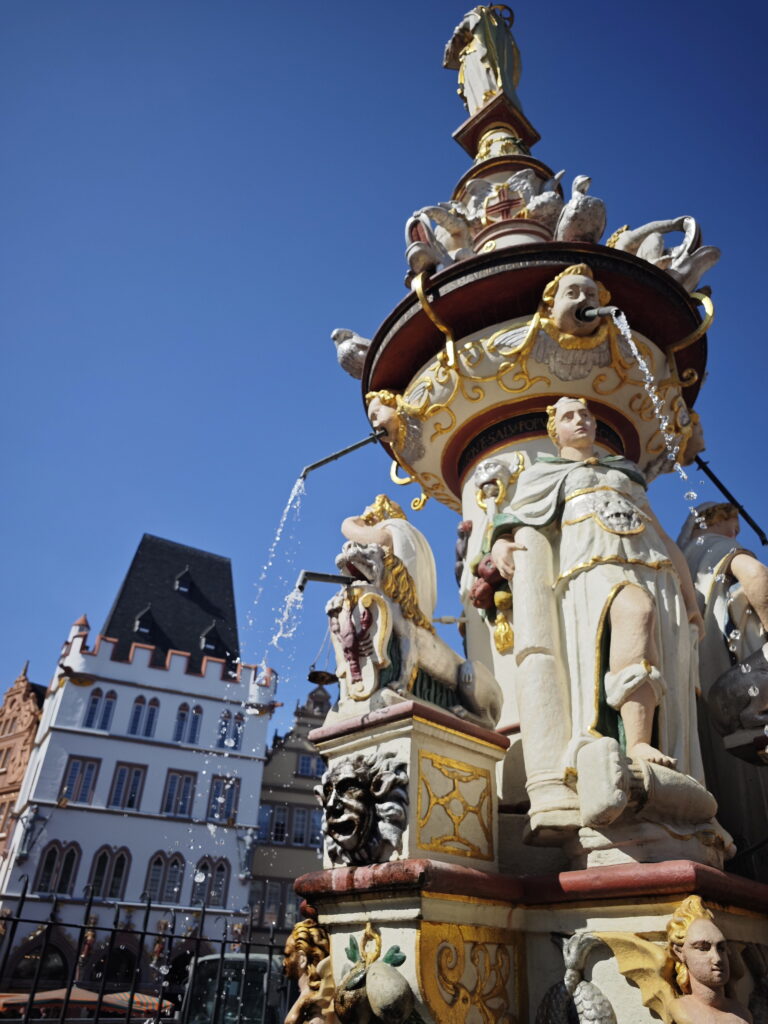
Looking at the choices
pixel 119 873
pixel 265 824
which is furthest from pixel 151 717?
pixel 265 824

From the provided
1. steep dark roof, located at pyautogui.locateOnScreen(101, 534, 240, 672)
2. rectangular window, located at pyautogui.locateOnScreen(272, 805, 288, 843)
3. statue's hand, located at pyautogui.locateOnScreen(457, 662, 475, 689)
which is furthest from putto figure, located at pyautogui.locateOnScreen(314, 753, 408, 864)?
rectangular window, located at pyautogui.locateOnScreen(272, 805, 288, 843)

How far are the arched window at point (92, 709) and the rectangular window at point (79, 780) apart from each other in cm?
166

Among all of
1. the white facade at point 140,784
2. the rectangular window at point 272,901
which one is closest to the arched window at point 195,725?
the white facade at point 140,784

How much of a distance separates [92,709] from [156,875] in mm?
8163

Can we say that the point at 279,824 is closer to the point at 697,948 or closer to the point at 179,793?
the point at 179,793

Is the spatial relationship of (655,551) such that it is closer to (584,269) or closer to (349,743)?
(349,743)

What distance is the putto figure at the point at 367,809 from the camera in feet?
11.1

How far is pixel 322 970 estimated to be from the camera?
3.42m

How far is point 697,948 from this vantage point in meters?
2.84

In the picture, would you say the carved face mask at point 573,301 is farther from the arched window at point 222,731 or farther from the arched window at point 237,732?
the arched window at point 237,732

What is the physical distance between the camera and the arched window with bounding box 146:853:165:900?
32.2 meters

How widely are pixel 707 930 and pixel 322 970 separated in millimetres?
1733

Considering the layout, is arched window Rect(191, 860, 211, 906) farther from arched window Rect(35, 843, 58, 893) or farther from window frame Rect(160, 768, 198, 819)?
arched window Rect(35, 843, 58, 893)

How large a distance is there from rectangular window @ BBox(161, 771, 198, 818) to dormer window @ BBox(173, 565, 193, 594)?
43.0ft
